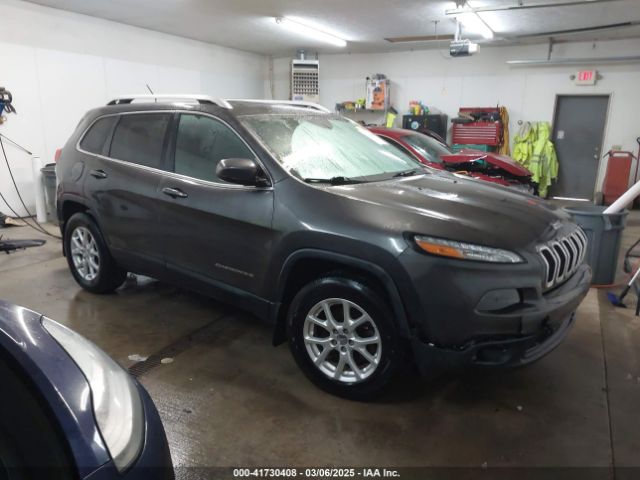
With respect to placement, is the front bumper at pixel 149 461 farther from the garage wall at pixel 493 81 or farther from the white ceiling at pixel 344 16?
the garage wall at pixel 493 81

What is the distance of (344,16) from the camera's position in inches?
310

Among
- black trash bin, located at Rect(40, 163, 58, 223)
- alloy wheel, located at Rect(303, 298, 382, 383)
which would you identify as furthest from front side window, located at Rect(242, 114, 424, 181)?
black trash bin, located at Rect(40, 163, 58, 223)

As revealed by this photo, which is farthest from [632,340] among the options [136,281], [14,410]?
[136,281]

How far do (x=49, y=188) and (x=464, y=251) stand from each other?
717 cm

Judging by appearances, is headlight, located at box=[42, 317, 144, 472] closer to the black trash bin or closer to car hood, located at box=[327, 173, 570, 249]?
car hood, located at box=[327, 173, 570, 249]

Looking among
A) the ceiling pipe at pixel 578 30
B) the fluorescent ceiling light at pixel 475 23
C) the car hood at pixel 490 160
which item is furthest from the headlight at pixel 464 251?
the ceiling pipe at pixel 578 30

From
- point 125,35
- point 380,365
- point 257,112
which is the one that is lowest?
point 380,365

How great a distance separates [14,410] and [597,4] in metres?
8.15

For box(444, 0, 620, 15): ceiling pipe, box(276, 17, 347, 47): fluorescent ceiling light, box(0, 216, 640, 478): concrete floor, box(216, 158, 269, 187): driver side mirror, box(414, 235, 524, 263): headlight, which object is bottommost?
box(0, 216, 640, 478): concrete floor

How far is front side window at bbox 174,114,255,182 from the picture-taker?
115 inches

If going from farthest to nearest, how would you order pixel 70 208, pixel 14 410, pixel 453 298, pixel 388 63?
pixel 388 63
pixel 70 208
pixel 453 298
pixel 14 410

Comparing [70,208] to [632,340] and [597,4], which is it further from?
[597,4]

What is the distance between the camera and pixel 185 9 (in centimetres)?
753

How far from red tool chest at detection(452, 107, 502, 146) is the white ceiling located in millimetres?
1701
